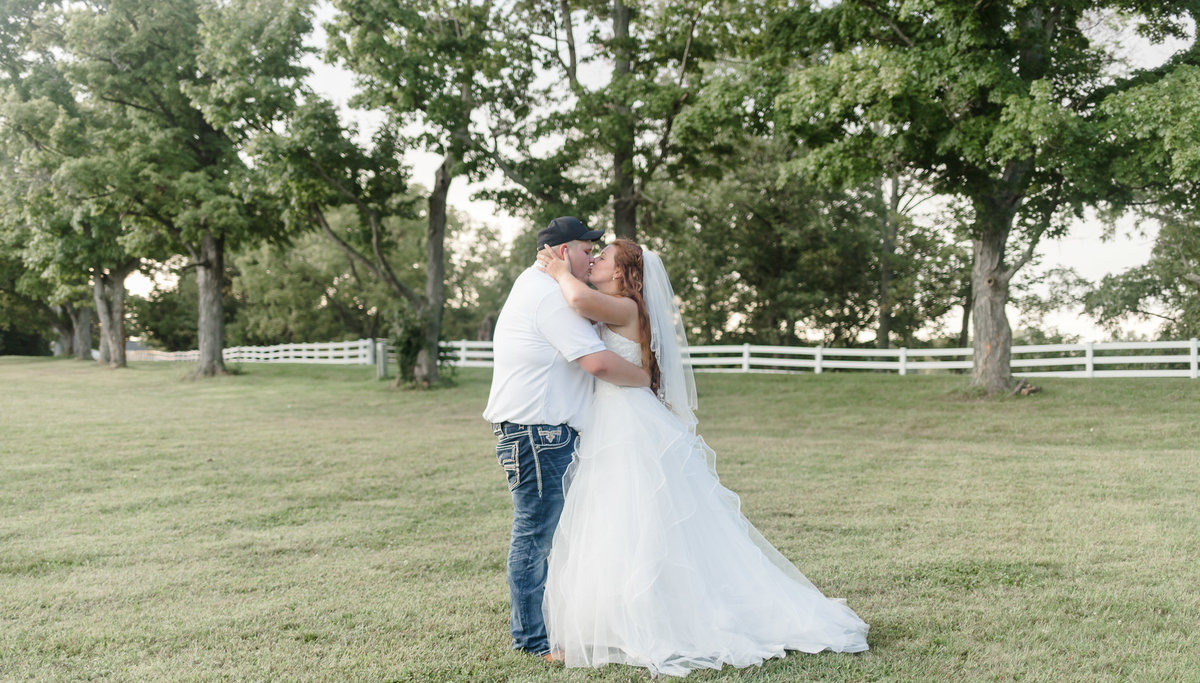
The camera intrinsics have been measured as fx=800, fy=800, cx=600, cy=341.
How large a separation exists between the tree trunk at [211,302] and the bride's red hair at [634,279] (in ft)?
82.2

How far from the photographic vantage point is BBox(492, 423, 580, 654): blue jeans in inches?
153

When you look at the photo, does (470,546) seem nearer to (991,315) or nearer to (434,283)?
(991,315)

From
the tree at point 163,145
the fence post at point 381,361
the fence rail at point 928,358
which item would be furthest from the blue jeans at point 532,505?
the fence post at point 381,361

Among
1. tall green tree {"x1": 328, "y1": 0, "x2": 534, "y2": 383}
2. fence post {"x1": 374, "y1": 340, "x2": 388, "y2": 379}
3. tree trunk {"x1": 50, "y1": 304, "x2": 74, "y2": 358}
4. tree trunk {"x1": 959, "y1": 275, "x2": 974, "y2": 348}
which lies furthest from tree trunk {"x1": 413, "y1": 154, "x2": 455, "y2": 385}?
tree trunk {"x1": 50, "y1": 304, "x2": 74, "y2": 358}

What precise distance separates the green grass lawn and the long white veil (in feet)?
4.59

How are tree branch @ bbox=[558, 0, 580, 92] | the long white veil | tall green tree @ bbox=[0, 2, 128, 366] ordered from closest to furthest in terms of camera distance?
the long white veil → tree branch @ bbox=[558, 0, 580, 92] → tall green tree @ bbox=[0, 2, 128, 366]

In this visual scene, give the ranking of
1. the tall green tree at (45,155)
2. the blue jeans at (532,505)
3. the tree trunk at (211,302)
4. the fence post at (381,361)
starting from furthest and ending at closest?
1. the tree trunk at (211,302)
2. the fence post at (381,361)
3. the tall green tree at (45,155)
4. the blue jeans at (532,505)

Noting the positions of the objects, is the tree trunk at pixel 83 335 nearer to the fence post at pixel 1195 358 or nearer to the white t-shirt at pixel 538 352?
the white t-shirt at pixel 538 352

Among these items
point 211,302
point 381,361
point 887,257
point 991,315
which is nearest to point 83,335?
point 211,302

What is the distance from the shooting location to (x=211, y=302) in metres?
26.2

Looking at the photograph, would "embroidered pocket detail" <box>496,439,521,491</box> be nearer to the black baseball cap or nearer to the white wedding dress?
the white wedding dress

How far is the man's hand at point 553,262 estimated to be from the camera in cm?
388

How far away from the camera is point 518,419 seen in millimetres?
3852

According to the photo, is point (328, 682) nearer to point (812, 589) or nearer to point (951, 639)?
point (812, 589)
